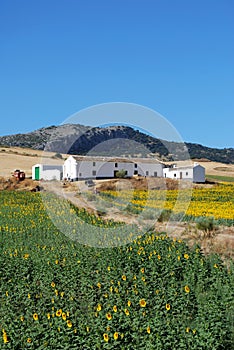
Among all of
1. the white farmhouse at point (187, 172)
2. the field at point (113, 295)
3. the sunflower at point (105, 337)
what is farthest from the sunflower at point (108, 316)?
the white farmhouse at point (187, 172)

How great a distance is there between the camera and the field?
657cm

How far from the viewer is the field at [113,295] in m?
6.57

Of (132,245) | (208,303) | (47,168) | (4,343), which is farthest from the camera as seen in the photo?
(47,168)

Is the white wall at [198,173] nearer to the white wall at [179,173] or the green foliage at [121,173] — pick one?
the white wall at [179,173]

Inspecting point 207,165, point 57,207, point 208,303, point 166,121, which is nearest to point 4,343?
point 208,303

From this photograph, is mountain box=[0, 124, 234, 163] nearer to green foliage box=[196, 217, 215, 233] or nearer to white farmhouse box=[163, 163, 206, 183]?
green foliage box=[196, 217, 215, 233]

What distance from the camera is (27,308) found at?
336 inches

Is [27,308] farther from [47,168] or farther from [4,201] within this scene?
[47,168]

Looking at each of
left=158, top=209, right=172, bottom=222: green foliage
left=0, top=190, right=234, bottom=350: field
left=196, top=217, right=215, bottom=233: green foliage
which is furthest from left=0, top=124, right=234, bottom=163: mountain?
left=0, top=190, right=234, bottom=350: field

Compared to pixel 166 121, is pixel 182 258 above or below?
below

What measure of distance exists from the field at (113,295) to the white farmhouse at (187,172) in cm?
4097

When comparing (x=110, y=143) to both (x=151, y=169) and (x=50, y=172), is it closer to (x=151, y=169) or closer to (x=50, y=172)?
(x=151, y=169)

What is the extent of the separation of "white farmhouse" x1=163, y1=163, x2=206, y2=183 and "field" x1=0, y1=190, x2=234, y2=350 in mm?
40975

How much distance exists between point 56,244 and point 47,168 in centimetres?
4480
